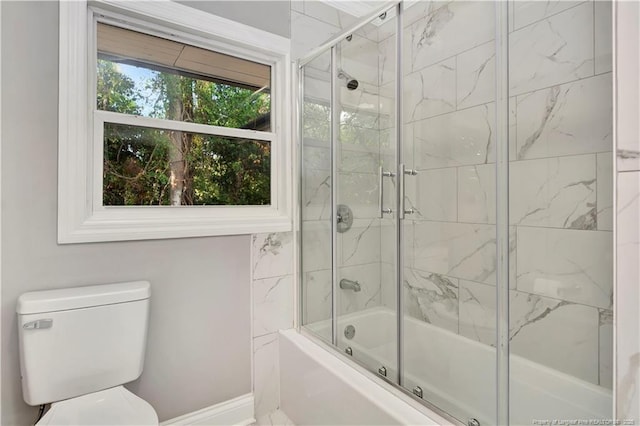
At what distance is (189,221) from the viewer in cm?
159

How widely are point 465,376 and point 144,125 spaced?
5.76 feet

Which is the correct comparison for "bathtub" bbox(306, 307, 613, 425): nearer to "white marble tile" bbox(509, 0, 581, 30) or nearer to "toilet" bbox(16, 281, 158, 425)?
"toilet" bbox(16, 281, 158, 425)

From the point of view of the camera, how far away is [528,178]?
4.64ft

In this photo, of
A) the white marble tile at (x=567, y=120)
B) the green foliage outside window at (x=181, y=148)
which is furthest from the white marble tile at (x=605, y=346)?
the green foliage outside window at (x=181, y=148)

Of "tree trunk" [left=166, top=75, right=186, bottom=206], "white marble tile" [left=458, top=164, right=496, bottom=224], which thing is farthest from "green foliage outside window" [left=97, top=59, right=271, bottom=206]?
"white marble tile" [left=458, top=164, right=496, bottom=224]

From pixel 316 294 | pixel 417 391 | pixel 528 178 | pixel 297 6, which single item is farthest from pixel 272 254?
pixel 297 6

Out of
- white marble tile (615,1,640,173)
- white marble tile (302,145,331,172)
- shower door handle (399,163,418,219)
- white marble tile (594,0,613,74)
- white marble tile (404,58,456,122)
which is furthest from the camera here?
white marble tile (302,145,331,172)

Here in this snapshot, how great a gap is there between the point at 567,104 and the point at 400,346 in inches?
48.9

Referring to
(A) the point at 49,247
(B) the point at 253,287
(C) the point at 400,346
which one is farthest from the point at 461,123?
(A) the point at 49,247

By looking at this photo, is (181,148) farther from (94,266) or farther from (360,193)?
(360,193)

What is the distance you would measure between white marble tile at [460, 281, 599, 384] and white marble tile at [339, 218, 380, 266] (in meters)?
0.55

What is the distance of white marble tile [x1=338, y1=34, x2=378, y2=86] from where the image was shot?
1756 millimetres

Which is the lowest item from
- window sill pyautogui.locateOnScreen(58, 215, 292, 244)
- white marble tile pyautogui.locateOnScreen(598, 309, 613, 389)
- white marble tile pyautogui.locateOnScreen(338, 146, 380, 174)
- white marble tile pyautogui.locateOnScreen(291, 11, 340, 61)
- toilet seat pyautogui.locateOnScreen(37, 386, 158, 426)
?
toilet seat pyautogui.locateOnScreen(37, 386, 158, 426)

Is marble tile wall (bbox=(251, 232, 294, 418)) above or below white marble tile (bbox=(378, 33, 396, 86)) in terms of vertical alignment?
below
